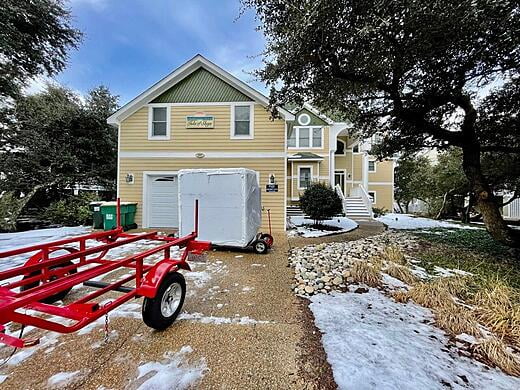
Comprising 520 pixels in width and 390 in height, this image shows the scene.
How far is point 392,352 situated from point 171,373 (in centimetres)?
198

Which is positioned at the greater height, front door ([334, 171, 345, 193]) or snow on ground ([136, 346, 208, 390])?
front door ([334, 171, 345, 193])

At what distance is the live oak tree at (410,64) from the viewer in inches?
150

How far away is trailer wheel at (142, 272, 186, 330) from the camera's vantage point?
8.29 feet

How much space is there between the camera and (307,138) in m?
16.8

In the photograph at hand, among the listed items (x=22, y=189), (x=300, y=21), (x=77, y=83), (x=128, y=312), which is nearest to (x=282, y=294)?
(x=128, y=312)

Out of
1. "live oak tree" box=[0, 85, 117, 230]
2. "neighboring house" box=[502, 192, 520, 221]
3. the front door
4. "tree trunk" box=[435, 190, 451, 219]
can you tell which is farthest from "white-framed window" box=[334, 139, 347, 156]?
"live oak tree" box=[0, 85, 117, 230]

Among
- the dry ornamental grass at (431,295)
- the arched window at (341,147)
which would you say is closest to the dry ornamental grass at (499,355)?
the dry ornamental grass at (431,295)

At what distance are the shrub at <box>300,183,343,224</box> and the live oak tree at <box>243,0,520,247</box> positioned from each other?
282 centimetres

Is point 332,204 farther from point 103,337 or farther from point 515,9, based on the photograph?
point 103,337

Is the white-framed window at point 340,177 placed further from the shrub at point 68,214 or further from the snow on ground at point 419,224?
the shrub at point 68,214

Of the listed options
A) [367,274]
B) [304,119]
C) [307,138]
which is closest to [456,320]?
[367,274]

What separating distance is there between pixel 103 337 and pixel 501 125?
9.23 m

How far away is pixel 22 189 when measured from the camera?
10.3 meters

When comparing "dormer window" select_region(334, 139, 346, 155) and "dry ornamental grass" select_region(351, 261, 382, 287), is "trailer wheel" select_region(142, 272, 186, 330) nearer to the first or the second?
"dry ornamental grass" select_region(351, 261, 382, 287)
